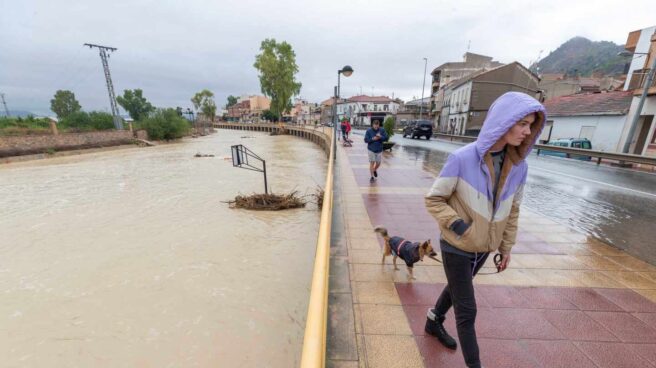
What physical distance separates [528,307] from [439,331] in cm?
114

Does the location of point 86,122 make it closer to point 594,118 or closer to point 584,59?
point 594,118

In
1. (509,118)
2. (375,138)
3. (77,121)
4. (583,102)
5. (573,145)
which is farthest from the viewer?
(77,121)

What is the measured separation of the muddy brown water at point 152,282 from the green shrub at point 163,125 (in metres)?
23.8

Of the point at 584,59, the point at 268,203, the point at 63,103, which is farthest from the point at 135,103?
the point at 584,59

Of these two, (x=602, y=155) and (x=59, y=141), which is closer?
(x=602, y=155)

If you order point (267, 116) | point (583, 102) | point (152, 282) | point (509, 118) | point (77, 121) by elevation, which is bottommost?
point (152, 282)

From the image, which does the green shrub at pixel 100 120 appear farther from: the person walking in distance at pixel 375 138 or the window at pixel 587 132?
the window at pixel 587 132

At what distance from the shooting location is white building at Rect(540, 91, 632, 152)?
15961mm

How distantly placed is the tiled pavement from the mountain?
7202cm

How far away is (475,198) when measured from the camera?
63.6 inches

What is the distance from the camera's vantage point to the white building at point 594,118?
628 inches

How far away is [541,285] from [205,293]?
4.77 metres

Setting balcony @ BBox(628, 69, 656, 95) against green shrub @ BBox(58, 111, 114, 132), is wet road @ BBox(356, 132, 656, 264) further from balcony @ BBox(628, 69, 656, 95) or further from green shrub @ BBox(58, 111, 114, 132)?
green shrub @ BBox(58, 111, 114, 132)

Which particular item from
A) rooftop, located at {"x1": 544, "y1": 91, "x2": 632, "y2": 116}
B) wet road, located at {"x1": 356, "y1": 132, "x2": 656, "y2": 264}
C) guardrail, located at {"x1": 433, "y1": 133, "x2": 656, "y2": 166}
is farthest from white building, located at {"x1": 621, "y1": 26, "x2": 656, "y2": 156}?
wet road, located at {"x1": 356, "y1": 132, "x2": 656, "y2": 264}
